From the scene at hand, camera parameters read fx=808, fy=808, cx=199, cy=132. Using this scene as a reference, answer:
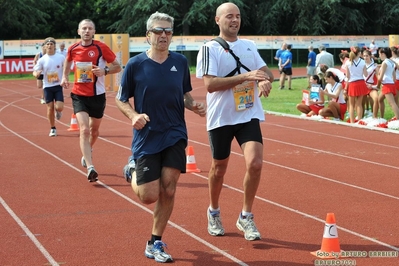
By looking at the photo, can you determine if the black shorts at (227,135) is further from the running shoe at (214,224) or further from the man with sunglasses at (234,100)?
the running shoe at (214,224)

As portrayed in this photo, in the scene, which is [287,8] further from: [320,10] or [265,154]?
[265,154]

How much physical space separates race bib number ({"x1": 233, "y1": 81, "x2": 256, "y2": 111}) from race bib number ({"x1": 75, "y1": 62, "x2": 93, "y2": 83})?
4.43 meters

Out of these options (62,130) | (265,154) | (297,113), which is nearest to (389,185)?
(265,154)

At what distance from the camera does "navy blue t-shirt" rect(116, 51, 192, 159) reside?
653cm

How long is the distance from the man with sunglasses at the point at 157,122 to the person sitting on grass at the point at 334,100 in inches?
516

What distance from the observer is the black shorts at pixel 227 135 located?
23.8ft

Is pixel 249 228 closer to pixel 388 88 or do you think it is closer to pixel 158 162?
pixel 158 162

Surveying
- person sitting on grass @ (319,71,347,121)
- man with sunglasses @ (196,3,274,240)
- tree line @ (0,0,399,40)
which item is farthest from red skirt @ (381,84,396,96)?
tree line @ (0,0,399,40)

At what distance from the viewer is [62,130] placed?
18.4m

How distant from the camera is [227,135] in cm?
732

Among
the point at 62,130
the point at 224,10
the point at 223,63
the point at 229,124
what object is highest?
the point at 224,10

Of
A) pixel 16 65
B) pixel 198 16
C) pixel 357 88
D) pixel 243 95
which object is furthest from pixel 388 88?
pixel 198 16

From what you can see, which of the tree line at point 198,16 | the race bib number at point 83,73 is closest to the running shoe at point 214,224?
the race bib number at point 83,73

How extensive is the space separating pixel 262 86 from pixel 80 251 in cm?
212
